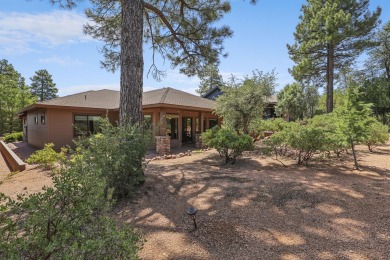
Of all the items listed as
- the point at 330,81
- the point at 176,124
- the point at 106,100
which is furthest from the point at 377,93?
the point at 106,100

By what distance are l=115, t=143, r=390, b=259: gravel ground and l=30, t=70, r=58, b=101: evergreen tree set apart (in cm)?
6305

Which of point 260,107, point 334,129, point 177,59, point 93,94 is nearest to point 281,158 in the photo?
point 334,129

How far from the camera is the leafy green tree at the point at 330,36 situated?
15.2 m

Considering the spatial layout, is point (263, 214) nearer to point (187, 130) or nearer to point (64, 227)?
point (64, 227)

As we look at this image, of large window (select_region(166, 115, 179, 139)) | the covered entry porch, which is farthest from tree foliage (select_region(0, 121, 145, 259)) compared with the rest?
large window (select_region(166, 115, 179, 139))

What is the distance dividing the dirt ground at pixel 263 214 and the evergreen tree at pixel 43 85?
199 feet

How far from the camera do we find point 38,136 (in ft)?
51.9

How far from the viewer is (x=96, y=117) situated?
51.0ft

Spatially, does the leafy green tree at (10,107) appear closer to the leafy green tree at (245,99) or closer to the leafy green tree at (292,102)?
the leafy green tree at (245,99)

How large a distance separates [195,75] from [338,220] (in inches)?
330

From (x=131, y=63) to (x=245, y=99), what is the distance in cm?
699

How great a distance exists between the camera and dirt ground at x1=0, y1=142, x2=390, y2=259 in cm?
297

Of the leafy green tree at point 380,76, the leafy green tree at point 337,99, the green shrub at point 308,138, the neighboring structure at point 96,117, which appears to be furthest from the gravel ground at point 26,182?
the leafy green tree at point 380,76

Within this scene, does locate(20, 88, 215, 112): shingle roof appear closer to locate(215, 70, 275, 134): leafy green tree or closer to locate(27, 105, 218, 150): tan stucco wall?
locate(27, 105, 218, 150): tan stucco wall
